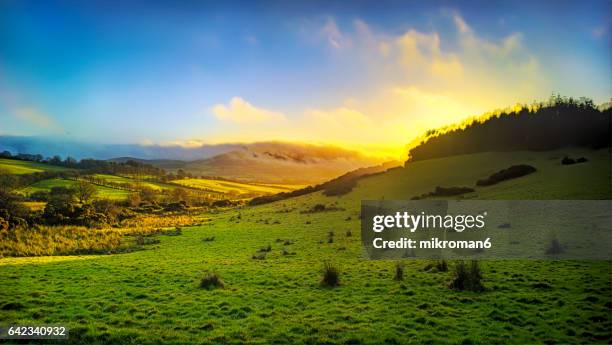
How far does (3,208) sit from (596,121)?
7156cm

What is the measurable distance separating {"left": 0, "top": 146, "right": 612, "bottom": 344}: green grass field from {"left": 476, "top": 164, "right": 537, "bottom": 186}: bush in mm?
30483

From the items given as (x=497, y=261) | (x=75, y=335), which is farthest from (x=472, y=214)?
(x=75, y=335)

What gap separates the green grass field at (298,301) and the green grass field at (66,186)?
43500mm

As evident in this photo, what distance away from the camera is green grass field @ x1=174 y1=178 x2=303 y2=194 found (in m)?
103

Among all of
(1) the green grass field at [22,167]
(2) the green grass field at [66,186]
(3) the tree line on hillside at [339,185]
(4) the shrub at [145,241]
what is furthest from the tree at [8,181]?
(3) the tree line on hillside at [339,185]

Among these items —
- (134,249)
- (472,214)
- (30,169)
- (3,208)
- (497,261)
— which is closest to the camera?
(497,261)

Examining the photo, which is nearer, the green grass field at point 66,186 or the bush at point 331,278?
the bush at point 331,278

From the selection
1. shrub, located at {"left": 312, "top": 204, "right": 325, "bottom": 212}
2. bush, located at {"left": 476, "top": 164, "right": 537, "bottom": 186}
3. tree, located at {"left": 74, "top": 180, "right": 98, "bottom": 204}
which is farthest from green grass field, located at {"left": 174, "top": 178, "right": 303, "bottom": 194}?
bush, located at {"left": 476, "top": 164, "right": 537, "bottom": 186}

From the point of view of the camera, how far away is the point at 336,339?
35.8 feet

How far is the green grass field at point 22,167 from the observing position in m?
61.7

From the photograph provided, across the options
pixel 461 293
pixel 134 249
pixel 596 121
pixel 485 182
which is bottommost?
pixel 134 249

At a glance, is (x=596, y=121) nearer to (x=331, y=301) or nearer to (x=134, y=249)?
(x=331, y=301)

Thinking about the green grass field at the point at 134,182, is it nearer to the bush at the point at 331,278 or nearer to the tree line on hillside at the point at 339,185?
the tree line on hillside at the point at 339,185

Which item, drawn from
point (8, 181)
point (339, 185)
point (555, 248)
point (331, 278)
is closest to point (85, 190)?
point (8, 181)
